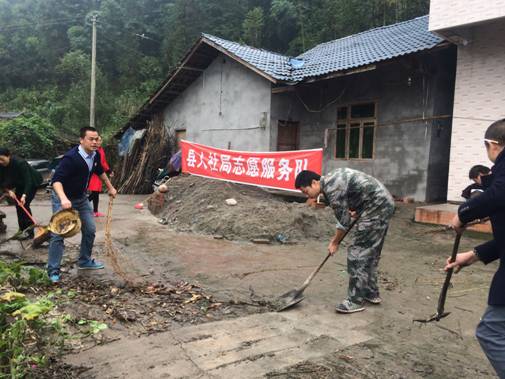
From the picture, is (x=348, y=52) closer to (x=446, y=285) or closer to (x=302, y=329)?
(x=302, y=329)

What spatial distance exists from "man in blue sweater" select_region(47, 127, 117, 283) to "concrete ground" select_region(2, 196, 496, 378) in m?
0.49

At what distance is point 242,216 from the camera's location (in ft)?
25.0

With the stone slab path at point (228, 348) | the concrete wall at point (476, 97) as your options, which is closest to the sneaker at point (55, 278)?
the stone slab path at point (228, 348)

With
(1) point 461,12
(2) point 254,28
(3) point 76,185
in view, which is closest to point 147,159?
(3) point 76,185

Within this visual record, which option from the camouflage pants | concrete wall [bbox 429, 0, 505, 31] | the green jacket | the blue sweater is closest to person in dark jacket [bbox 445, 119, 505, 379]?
the camouflage pants

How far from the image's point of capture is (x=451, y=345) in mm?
3211

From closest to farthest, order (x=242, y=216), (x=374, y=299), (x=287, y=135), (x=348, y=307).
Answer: (x=348, y=307) < (x=374, y=299) < (x=242, y=216) < (x=287, y=135)

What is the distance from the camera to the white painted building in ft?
25.4

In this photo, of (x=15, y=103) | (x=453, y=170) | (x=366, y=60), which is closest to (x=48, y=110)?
(x=15, y=103)

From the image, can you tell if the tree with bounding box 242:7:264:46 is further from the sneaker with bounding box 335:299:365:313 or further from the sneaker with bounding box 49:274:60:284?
the sneaker with bounding box 335:299:365:313

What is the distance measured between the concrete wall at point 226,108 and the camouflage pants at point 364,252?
299 inches

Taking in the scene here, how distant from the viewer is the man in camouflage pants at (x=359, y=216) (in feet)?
12.6

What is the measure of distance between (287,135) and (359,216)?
8088 millimetres

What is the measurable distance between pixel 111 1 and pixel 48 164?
85.2 ft
